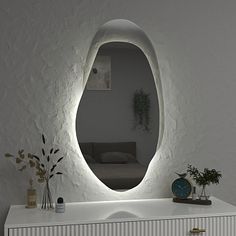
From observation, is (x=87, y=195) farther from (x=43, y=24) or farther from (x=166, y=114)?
(x=43, y=24)

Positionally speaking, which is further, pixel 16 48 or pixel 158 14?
pixel 158 14

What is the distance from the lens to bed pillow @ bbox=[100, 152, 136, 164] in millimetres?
2838

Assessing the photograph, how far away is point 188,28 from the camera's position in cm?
299

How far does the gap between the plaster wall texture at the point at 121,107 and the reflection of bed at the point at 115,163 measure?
0.04 m

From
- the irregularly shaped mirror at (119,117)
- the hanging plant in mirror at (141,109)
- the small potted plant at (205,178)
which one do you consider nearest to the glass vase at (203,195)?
the small potted plant at (205,178)

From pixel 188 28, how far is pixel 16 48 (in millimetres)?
1115

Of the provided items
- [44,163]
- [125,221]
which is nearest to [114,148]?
[44,163]

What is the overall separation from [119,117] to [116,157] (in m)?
0.26

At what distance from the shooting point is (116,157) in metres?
2.85

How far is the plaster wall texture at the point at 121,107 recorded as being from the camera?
2.85 m

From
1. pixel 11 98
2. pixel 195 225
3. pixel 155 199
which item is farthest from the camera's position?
pixel 155 199

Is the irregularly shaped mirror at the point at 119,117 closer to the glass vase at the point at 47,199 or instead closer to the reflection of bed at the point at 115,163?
the reflection of bed at the point at 115,163

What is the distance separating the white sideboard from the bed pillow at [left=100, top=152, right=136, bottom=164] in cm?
28

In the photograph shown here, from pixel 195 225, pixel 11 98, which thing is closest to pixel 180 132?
pixel 195 225
